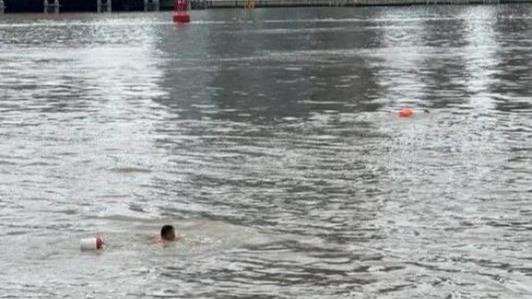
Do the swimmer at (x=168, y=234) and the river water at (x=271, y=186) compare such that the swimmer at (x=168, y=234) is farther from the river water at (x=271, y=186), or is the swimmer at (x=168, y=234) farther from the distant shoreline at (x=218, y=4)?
the distant shoreline at (x=218, y=4)

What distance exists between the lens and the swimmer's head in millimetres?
13891

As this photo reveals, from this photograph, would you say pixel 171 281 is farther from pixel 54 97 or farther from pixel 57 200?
pixel 54 97

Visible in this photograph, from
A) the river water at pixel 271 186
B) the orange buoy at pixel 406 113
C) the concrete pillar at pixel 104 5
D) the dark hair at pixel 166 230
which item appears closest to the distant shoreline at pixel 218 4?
the concrete pillar at pixel 104 5

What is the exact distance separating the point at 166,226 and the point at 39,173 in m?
5.52

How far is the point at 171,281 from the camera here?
12.1 m

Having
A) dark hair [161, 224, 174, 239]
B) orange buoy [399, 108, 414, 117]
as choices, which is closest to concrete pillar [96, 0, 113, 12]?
orange buoy [399, 108, 414, 117]

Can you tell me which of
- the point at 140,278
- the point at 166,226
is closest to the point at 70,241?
the point at 166,226

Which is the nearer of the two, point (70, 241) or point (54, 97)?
point (70, 241)

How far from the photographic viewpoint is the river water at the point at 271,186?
40.3ft

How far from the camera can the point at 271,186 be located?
56.8 feet

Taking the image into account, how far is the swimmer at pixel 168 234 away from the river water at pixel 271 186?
15 cm

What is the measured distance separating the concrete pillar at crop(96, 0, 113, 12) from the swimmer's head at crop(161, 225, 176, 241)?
14590 centimetres

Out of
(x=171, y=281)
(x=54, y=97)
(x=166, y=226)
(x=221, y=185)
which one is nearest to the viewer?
(x=171, y=281)

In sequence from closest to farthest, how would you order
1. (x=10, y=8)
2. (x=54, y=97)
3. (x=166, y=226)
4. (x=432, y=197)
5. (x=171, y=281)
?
(x=171, y=281)
(x=166, y=226)
(x=432, y=197)
(x=54, y=97)
(x=10, y=8)
